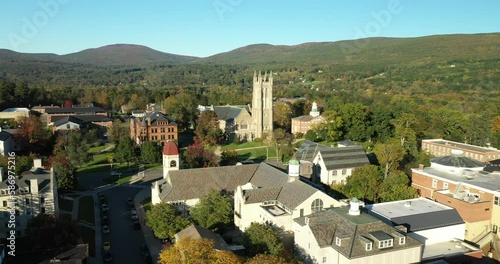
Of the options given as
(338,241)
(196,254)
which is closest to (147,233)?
(196,254)

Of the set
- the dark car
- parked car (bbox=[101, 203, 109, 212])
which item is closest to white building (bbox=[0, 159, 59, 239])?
parked car (bbox=[101, 203, 109, 212])

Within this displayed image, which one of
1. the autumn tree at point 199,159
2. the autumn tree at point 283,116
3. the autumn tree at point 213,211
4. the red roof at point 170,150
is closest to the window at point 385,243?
the autumn tree at point 213,211

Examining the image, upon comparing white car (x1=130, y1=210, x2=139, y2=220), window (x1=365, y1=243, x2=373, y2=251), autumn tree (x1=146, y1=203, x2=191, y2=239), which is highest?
window (x1=365, y1=243, x2=373, y2=251)

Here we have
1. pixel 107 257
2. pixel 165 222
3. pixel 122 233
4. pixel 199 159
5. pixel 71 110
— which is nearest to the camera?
pixel 107 257

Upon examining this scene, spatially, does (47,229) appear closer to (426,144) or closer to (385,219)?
(385,219)

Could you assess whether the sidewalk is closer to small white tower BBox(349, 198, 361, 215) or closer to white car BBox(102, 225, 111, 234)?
white car BBox(102, 225, 111, 234)

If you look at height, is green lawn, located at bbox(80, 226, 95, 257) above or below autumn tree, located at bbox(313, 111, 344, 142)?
below

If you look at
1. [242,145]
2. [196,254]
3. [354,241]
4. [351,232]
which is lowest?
[242,145]

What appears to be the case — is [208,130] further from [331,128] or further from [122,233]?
[122,233]
